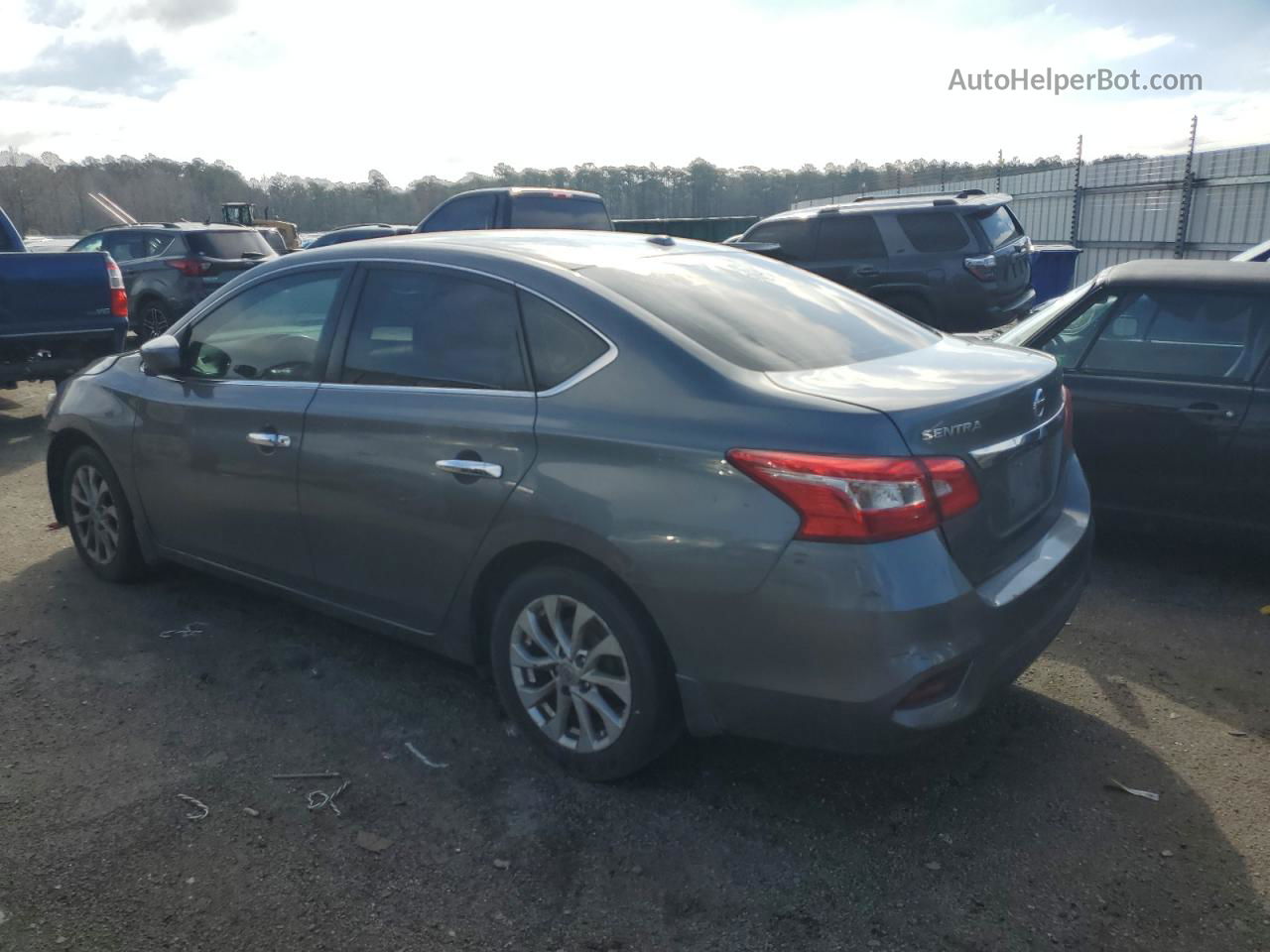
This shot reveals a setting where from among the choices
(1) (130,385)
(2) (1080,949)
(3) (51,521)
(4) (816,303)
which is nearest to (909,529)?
(2) (1080,949)

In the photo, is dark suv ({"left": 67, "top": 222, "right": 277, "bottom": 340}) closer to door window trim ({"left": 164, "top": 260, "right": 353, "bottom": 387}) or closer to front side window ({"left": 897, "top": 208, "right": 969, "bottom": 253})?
front side window ({"left": 897, "top": 208, "right": 969, "bottom": 253})

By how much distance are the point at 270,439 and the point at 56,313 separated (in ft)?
20.6

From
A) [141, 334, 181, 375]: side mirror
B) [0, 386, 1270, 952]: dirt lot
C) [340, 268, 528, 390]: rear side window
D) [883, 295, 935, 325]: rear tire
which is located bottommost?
Result: [0, 386, 1270, 952]: dirt lot

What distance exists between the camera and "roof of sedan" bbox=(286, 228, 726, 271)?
368 centimetres

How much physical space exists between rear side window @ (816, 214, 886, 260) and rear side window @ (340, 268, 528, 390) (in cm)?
890

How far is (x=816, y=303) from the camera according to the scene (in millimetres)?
3840

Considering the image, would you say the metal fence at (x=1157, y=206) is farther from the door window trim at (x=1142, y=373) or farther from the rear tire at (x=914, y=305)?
the door window trim at (x=1142, y=373)

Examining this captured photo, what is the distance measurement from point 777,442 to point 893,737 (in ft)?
2.84

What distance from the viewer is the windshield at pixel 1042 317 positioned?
544 centimetres

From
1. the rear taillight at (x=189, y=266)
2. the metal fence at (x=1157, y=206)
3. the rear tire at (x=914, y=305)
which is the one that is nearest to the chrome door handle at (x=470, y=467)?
the rear tire at (x=914, y=305)

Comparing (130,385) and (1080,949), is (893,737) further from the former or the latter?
(130,385)

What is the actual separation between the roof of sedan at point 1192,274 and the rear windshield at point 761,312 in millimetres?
1854

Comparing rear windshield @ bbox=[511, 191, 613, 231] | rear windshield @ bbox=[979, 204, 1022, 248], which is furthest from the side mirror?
rear windshield @ bbox=[979, 204, 1022, 248]

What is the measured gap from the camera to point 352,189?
5125cm
